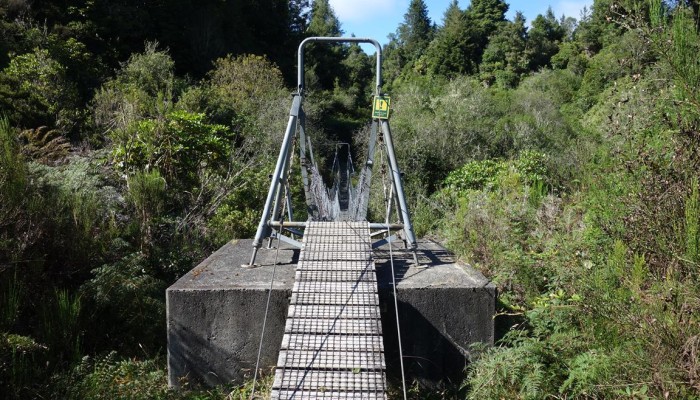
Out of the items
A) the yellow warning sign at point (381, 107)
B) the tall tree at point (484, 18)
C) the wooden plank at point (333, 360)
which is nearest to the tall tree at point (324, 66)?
the tall tree at point (484, 18)

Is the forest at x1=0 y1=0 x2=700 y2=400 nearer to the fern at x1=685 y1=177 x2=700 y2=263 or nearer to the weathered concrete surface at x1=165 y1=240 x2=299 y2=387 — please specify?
the fern at x1=685 y1=177 x2=700 y2=263

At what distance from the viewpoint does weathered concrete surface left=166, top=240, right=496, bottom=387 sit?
3.21m

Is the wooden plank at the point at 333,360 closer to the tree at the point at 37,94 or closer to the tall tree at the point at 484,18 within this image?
the tree at the point at 37,94

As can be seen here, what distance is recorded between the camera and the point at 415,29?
46.4 meters

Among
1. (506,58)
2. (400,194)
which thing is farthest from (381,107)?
(506,58)

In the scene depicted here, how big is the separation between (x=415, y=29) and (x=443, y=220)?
1668 inches

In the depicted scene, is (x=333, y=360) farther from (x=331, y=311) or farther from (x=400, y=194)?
(x=400, y=194)

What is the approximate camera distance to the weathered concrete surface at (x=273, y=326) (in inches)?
126

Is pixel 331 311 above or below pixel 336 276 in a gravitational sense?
below

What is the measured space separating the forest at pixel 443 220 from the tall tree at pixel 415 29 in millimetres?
29826

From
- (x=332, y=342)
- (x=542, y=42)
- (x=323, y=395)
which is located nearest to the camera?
(x=323, y=395)

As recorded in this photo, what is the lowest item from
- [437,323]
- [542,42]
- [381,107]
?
[437,323]

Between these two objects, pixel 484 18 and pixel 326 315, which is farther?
pixel 484 18

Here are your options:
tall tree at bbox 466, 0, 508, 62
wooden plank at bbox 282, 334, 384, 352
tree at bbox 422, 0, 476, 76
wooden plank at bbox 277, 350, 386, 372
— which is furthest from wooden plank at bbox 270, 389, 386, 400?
tall tree at bbox 466, 0, 508, 62
